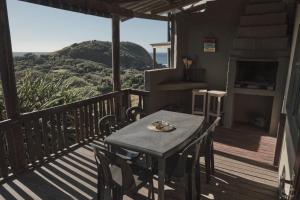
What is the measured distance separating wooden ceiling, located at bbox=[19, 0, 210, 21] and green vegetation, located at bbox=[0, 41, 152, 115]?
1949 mm

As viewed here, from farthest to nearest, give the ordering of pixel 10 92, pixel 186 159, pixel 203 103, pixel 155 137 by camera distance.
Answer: pixel 203 103 → pixel 10 92 → pixel 155 137 → pixel 186 159

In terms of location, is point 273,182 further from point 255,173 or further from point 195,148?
point 195,148

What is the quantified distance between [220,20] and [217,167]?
391 centimetres

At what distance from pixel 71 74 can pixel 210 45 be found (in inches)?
485

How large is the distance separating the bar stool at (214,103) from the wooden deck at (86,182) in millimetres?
1895

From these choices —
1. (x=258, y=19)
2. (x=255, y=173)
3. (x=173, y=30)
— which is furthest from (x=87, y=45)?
(x=255, y=173)

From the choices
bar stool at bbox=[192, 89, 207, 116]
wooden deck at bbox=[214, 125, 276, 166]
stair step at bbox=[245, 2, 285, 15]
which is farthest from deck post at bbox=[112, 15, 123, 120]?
stair step at bbox=[245, 2, 285, 15]

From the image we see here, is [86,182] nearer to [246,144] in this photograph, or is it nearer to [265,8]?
[246,144]

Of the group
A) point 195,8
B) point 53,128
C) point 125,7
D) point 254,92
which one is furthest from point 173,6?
point 53,128

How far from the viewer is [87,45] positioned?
1086 inches

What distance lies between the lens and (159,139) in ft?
8.38

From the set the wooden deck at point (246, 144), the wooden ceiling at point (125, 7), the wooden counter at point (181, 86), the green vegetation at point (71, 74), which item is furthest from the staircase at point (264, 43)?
the green vegetation at point (71, 74)

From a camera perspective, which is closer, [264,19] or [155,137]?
[155,137]

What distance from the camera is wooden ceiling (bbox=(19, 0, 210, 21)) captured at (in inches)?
132
